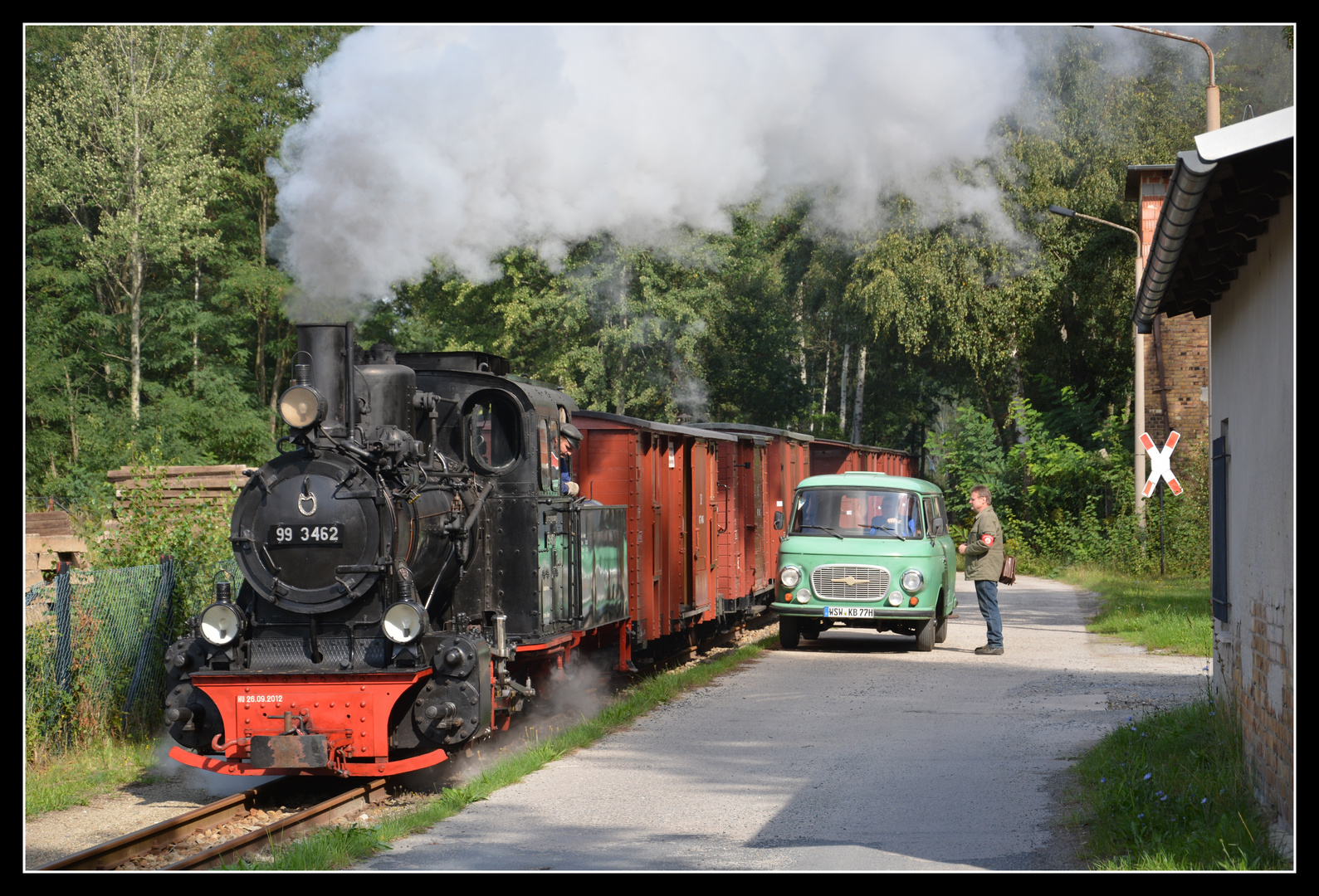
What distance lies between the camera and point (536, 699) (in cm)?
1055

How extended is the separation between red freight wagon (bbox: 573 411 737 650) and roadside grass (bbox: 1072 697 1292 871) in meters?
4.84

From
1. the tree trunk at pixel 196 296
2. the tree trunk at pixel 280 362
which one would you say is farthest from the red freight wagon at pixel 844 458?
the tree trunk at pixel 280 362

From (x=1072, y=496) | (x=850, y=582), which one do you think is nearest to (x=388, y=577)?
(x=850, y=582)

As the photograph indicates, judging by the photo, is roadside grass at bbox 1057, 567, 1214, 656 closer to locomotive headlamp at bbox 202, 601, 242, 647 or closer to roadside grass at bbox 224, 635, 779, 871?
roadside grass at bbox 224, 635, 779, 871

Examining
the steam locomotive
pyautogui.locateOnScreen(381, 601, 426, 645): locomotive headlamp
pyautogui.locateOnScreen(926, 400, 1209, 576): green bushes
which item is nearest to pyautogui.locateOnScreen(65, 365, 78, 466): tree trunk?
pyautogui.locateOnScreen(926, 400, 1209, 576): green bushes

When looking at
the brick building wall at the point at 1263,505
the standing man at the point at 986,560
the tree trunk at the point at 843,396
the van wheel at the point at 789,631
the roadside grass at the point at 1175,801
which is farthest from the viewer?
the tree trunk at the point at 843,396

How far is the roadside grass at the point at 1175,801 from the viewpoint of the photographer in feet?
18.5

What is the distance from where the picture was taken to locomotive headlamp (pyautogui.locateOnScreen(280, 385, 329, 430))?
784cm

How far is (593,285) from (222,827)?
17.0 meters

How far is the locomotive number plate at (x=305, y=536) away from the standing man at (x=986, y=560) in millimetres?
8125

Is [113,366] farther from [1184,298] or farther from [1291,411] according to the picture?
[1291,411]

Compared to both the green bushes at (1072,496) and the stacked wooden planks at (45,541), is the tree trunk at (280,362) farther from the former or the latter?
the green bushes at (1072,496)

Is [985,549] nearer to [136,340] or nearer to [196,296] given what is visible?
[136,340]
